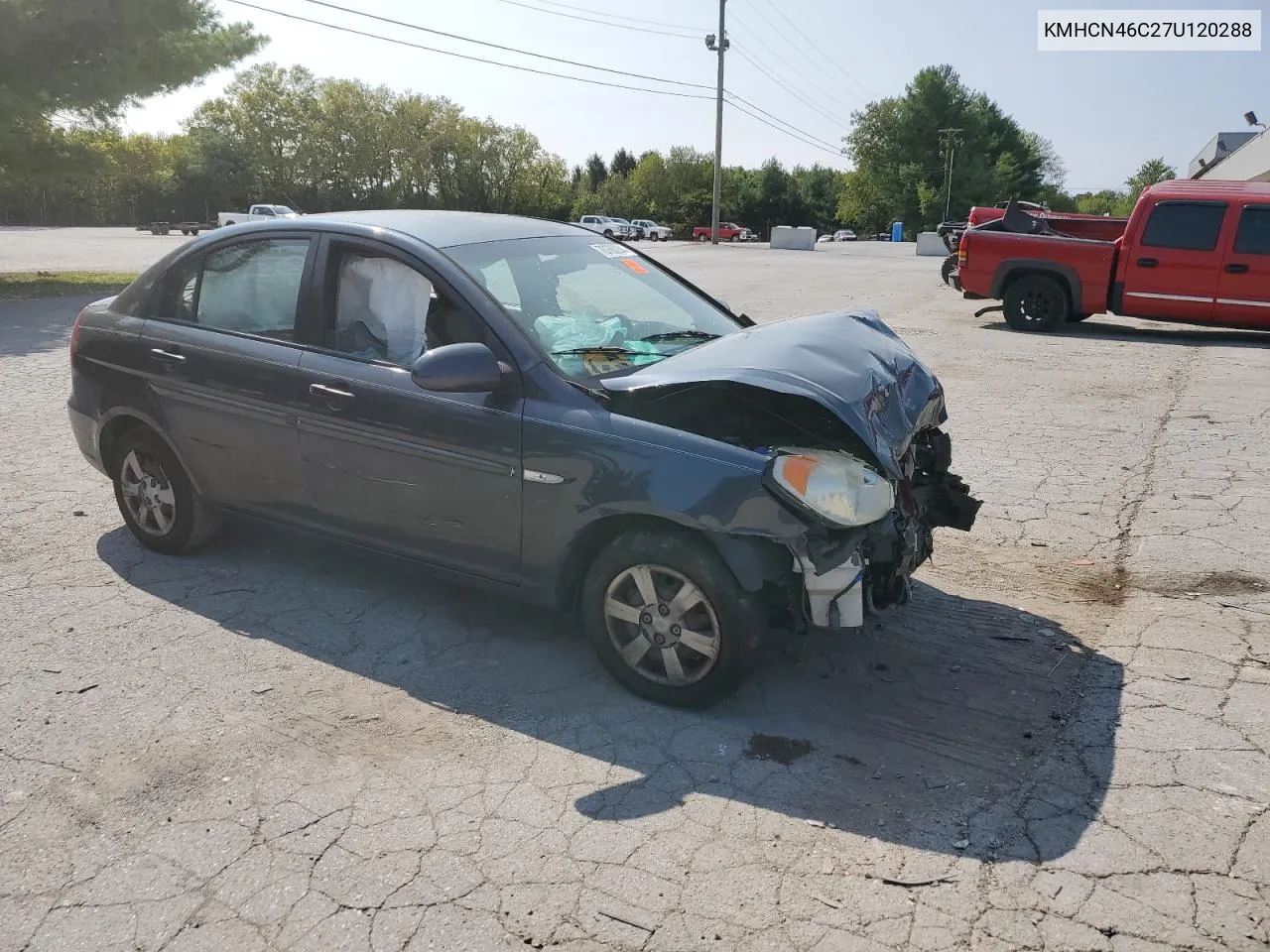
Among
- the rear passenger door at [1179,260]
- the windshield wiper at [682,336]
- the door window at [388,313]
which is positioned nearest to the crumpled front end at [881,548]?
the windshield wiper at [682,336]

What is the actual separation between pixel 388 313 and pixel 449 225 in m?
0.52

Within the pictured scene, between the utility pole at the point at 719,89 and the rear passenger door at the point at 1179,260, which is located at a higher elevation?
the utility pole at the point at 719,89

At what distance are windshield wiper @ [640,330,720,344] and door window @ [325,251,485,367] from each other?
2.71 feet

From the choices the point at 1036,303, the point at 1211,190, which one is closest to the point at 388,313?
the point at 1036,303

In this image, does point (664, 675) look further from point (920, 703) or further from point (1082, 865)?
point (1082, 865)

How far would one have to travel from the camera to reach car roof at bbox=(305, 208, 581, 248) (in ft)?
14.2

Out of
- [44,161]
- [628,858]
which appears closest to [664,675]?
[628,858]

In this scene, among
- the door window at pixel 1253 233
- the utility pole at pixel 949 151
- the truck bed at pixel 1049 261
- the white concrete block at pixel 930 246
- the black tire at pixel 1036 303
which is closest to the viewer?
the door window at pixel 1253 233

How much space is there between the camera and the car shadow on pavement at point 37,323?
11570 mm

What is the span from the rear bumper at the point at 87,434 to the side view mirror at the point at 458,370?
7.70ft

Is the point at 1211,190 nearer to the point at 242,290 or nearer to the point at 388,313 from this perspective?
the point at 388,313

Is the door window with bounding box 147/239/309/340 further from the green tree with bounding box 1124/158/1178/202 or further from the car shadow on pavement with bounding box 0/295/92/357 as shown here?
the green tree with bounding box 1124/158/1178/202

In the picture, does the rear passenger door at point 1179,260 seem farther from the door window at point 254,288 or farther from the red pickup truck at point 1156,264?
the door window at point 254,288

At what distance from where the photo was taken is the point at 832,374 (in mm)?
3783
